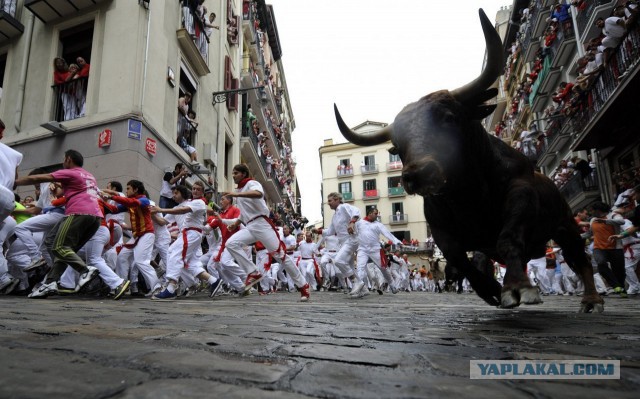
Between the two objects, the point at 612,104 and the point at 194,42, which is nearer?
the point at 612,104

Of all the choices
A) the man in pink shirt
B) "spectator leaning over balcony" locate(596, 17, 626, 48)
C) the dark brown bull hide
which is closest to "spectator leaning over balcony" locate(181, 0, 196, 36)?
the man in pink shirt

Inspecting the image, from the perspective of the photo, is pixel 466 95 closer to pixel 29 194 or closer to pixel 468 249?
pixel 468 249

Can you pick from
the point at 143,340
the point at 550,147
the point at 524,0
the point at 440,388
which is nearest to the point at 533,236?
the point at 440,388

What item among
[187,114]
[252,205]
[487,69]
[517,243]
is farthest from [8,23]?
[517,243]

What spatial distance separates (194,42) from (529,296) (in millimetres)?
14577

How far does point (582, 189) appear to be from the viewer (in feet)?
62.2

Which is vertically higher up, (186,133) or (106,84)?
(106,84)

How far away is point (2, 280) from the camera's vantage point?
24.6 feet

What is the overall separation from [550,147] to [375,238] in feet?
51.7

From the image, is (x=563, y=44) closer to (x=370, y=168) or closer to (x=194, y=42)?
(x=194, y=42)

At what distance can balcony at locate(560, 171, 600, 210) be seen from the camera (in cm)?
1869

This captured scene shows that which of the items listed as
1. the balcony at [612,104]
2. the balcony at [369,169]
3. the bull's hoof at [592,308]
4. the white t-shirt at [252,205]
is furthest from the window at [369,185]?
the bull's hoof at [592,308]

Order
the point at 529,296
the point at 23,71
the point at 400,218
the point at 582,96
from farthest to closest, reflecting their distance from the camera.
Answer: the point at 400,218, the point at 582,96, the point at 23,71, the point at 529,296

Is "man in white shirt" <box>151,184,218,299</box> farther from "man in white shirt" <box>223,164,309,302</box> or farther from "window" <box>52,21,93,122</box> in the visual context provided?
"window" <box>52,21,93,122</box>
